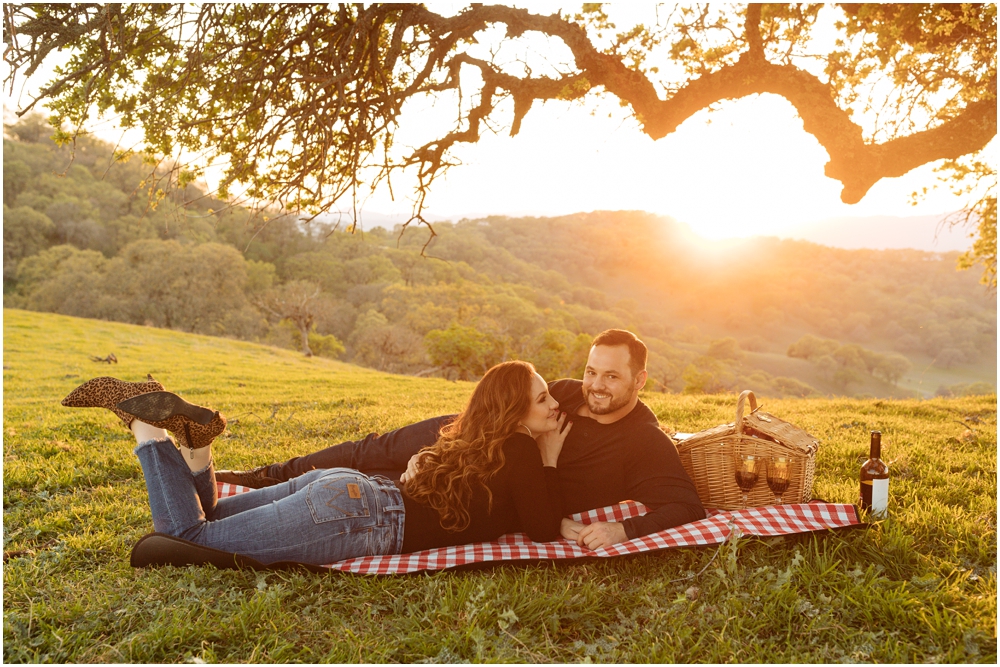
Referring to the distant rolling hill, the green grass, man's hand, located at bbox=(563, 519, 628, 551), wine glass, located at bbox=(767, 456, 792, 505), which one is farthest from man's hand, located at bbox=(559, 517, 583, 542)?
the distant rolling hill

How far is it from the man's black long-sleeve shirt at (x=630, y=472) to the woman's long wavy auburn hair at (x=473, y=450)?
0.68 meters

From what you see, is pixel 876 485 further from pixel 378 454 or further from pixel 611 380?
pixel 378 454

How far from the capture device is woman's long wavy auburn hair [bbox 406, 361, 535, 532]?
3.48m

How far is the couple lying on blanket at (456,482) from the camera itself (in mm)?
3426

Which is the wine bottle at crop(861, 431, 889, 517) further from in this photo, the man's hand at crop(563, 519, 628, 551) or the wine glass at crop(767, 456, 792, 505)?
the man's hand at crop(563, 519, 628, 551)

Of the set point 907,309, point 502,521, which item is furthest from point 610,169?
point 907,309

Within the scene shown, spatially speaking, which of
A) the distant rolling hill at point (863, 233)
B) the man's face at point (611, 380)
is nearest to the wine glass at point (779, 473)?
the man's face at point (611, 380)

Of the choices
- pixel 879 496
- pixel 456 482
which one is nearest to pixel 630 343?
pixel 456 482

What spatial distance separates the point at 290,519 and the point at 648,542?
6.78ft

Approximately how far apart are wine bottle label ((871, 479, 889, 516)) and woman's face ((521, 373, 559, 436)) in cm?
208

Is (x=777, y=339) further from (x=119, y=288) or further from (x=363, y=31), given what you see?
(x=363, y=31)

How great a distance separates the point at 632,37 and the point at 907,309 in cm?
7619

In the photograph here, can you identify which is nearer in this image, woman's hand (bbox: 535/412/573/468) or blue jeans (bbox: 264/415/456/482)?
woman's hand (bbox: 535/412/573/468)

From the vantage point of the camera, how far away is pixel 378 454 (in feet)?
14.8
